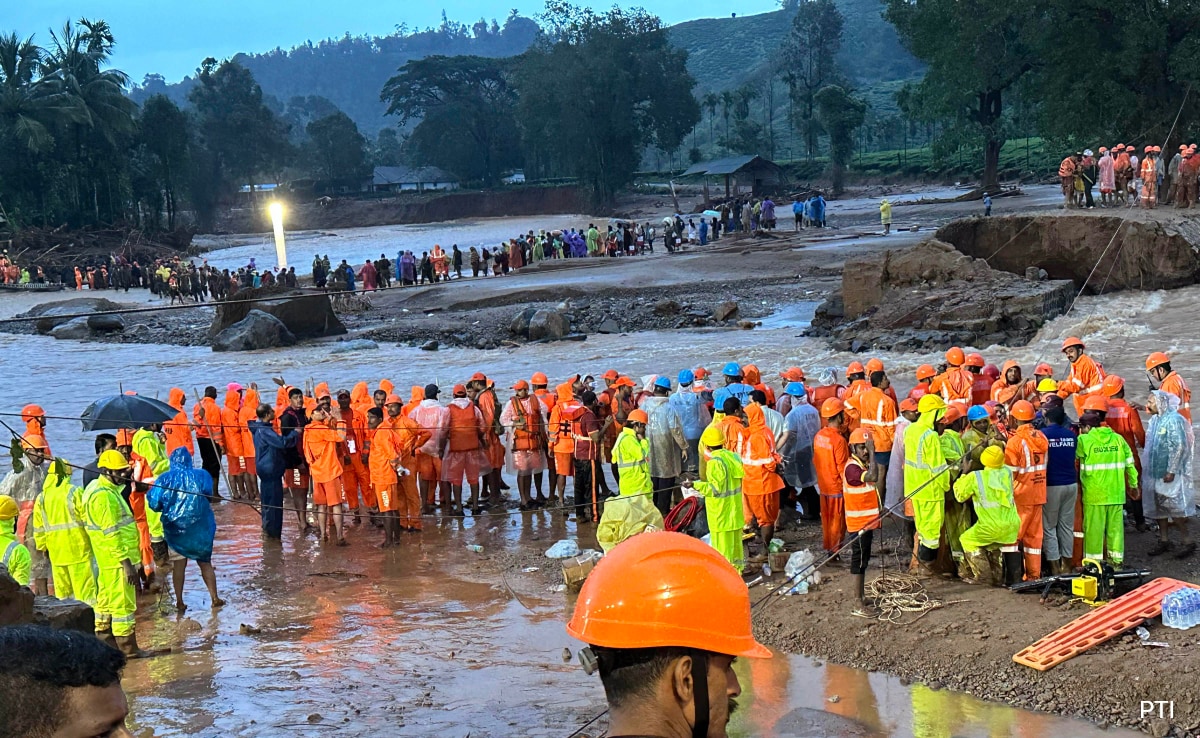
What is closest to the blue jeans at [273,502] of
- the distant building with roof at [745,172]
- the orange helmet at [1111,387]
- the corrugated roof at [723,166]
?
the orange helmet at [1111,387]

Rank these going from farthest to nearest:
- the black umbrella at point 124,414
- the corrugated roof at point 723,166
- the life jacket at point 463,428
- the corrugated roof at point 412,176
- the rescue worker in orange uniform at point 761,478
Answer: the corrugated roof at point 412,176, the corrugated roof at point 723,166, the black umbrella at point 124,414, the life jacket at point 463,428, the rescue worker in orange uniform at point 761,478

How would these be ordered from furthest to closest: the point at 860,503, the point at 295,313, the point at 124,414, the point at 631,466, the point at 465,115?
1. the point at 465,115
2. the point at 295,313
3. the point at 124,414
4. the point at 631,466
5. the point at 860,503

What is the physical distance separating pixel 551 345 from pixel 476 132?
6024 cm

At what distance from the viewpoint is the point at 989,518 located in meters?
7.92

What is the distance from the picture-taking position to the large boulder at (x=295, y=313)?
96.9 feet

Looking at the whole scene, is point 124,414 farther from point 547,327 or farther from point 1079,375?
point 547,327

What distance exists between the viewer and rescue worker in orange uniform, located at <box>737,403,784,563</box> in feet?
30.6

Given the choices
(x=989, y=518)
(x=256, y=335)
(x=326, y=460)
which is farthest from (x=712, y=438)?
(x=256, y=335)

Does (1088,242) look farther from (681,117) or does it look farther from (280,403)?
(681,117)

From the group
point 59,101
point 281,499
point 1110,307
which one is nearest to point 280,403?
point 281,499

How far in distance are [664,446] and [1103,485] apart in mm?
4142

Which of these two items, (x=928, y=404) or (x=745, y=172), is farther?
(x=745, y=172)

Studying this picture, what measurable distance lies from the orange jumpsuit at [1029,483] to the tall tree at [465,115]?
245ft

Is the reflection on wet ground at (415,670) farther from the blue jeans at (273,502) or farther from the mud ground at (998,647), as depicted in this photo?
the blue jeans at (273,502)
